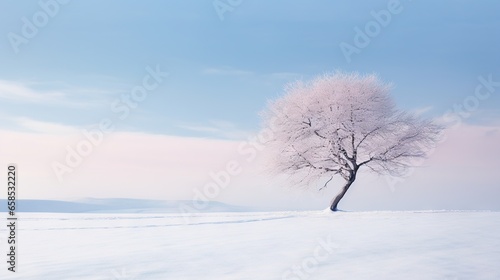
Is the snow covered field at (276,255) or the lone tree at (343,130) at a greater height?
the lone tree at (343,130)

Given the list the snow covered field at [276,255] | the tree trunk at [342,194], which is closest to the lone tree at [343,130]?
the tree trunk at [342,194]

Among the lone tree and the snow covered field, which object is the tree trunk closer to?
the lone tree

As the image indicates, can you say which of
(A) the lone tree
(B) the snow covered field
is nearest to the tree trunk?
(A) the lone tree

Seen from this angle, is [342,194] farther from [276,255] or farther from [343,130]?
[276,255]

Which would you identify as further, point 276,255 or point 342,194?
point 342,194

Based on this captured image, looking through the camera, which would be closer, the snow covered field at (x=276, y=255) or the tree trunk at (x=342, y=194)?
the snow covered field at (x=276, y=255)

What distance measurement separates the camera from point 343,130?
93.7ft

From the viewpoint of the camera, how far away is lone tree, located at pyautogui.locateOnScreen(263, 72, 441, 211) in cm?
2845

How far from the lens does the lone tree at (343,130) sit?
28453 mm

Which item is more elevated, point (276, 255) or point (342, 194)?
point (342, 194)

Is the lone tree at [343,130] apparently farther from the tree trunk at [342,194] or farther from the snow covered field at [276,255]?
the snow covered field at [276,255]

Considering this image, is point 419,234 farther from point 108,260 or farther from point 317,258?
point 108,260

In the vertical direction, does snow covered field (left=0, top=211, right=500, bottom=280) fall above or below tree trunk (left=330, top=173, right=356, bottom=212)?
below

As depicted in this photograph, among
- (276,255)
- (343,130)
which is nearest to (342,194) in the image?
(343,130)
